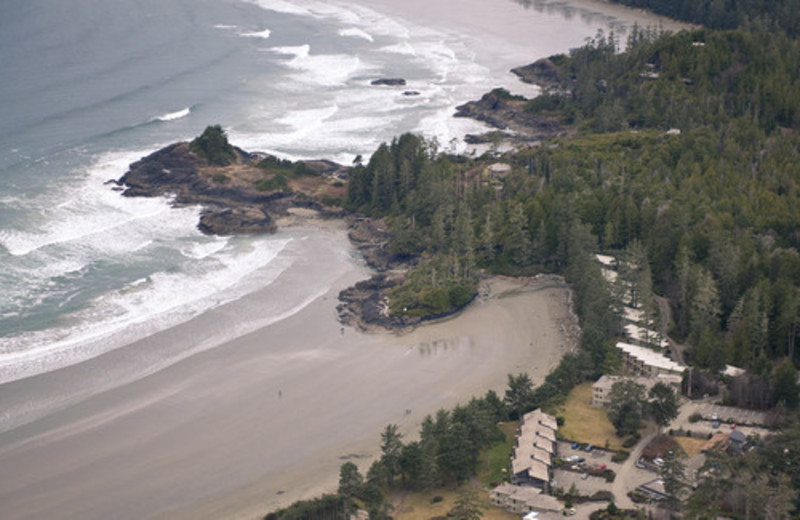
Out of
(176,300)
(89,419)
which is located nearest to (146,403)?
(89,419)

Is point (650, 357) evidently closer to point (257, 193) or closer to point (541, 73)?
point (257, 193)

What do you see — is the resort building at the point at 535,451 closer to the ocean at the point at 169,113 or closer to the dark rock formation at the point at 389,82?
the ocean at the point at 169,113

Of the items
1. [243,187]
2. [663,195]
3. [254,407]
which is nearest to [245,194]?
[243,187]

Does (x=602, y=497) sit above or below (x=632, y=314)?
below

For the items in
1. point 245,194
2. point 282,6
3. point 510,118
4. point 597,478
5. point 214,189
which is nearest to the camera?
point 597,478

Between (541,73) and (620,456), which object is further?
(541,73)

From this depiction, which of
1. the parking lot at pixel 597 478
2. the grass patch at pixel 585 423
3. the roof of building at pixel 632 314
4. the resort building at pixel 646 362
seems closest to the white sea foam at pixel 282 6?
the roof of building at pixel 632 314
